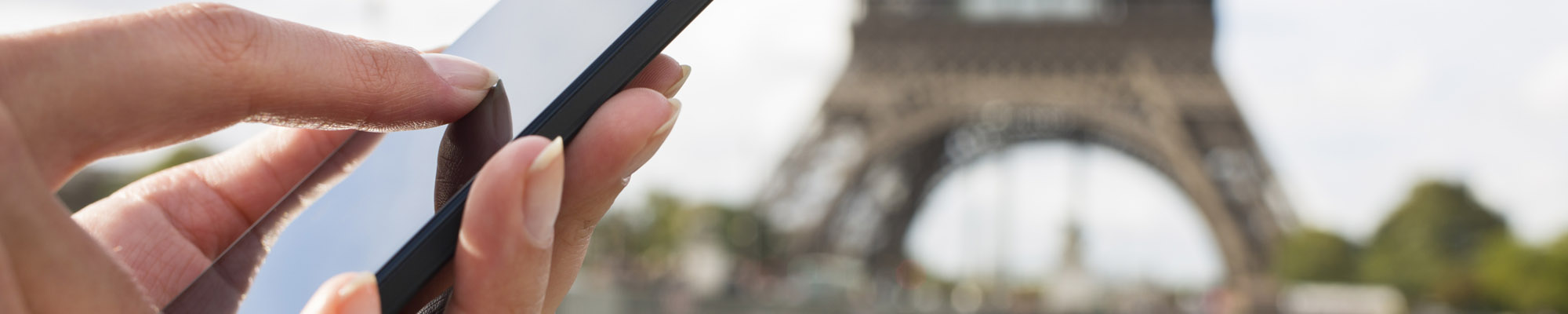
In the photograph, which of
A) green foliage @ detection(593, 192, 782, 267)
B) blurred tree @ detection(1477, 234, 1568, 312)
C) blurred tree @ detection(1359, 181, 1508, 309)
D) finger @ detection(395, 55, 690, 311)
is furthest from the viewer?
green foliage @ detection(593, 192, 782, 267)

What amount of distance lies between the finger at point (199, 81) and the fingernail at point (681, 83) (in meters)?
0.23

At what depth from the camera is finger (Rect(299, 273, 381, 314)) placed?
0.82 metres

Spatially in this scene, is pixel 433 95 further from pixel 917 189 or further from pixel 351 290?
pixel 917 189

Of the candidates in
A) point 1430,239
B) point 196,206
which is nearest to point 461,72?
point 196,206

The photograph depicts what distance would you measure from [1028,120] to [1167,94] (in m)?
5.55

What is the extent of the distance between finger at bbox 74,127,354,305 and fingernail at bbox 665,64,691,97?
1.13ft

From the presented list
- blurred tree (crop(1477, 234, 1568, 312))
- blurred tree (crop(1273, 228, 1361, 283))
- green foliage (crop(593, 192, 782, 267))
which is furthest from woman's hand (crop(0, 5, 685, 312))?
blurred tree (crop(1273, 228, 1361, 283))

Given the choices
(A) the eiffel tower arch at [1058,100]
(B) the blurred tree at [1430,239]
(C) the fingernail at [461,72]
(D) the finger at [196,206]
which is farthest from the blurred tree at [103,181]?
(C) the fingernail at [461,72]

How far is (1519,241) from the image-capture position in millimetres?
34250

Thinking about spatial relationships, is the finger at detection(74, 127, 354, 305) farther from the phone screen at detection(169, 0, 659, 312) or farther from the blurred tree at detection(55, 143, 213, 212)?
the blurred tree at detection(55, 143, 213, 212)

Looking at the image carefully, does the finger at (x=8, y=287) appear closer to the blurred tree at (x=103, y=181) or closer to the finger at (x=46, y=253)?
the finger at (x=46, y=253)

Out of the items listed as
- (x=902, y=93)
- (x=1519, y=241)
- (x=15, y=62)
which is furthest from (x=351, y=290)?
(x=1519, y=241)

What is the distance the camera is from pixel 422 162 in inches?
38.3

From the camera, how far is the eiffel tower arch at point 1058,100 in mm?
21797
